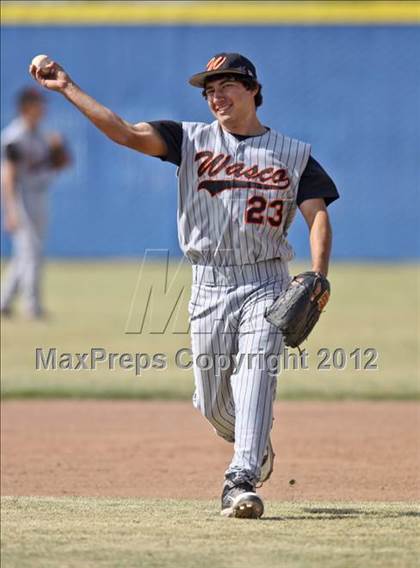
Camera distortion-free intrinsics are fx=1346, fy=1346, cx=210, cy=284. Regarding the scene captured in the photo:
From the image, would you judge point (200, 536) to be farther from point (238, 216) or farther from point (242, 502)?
point (238, 216)

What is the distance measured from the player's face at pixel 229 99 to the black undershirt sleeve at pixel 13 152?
919cm

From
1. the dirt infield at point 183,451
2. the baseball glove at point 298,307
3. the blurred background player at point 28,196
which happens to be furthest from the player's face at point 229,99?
the blurred background player at point 28,196

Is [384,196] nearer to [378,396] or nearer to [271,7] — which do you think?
[271,7]

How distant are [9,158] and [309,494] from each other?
865cm

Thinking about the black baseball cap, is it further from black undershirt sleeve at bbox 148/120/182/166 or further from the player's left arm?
the player's left arm

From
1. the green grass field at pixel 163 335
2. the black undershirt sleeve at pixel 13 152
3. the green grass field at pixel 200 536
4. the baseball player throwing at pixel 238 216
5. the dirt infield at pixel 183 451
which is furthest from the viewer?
the black undershirt sleeve at pixel 13 152

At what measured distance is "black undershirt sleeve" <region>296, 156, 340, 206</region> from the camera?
5.43 metres

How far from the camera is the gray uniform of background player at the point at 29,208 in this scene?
14.2m

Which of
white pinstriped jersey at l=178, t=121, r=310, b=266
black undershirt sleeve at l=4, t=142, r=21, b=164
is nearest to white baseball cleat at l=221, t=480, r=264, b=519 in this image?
white pinstriped jersey at l=178, t=121, r=310, b=266

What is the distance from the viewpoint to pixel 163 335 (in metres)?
13.8

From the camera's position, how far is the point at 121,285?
59.3 ft

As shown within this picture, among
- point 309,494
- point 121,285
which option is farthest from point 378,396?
point 121,285

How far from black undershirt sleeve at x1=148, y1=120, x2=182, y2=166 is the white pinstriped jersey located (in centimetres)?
3

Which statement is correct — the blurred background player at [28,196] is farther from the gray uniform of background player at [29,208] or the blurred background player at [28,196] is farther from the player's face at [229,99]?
the player's face at [229,99]
